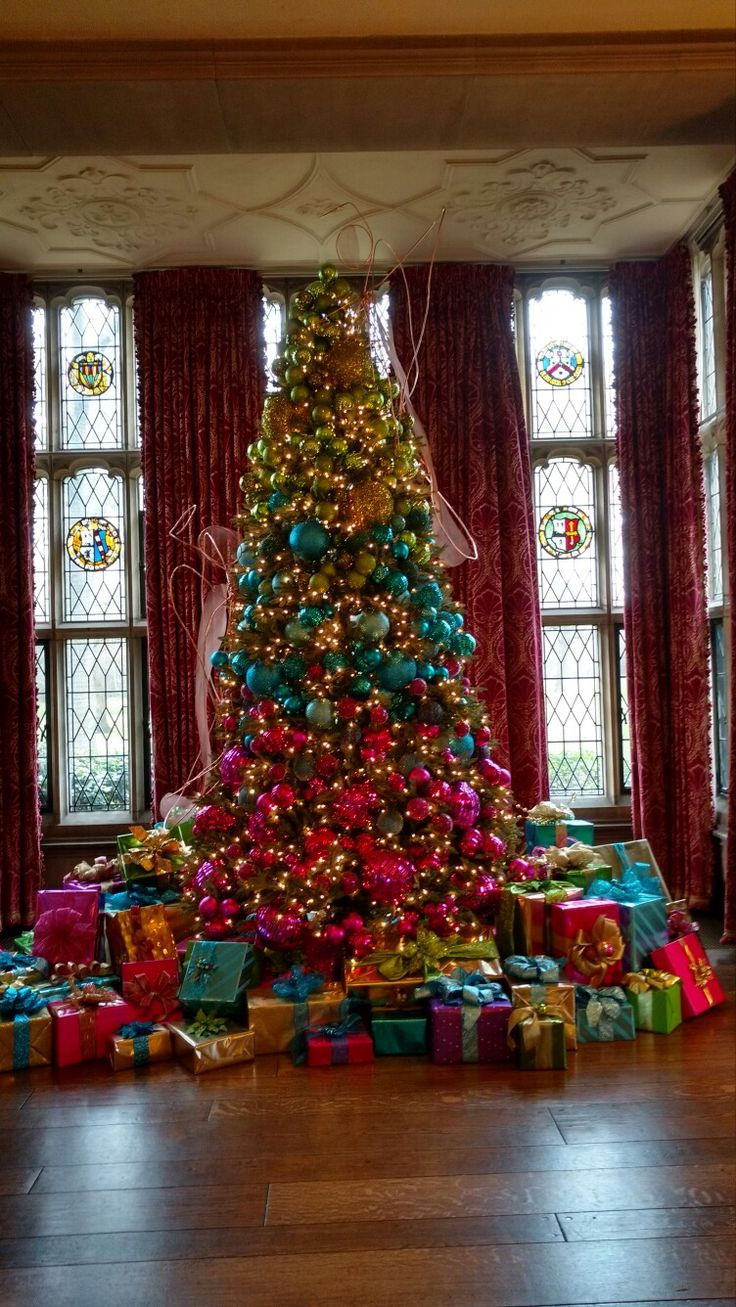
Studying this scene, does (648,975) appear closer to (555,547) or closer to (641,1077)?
(641,1077)

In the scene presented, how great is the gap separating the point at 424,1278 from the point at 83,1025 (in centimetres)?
163

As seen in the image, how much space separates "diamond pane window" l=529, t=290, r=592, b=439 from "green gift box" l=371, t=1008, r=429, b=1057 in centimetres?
405

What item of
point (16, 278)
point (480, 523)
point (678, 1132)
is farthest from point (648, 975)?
point (16, 278)

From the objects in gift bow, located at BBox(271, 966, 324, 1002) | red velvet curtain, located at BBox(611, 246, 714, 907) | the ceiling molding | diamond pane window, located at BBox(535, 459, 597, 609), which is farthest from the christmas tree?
diamond pane window, located at BBox(535, 459, 597, 609)

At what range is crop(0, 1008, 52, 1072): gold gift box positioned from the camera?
3072mm

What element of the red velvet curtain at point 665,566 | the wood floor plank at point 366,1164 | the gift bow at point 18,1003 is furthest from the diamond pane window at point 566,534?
the wood floor plank at point 366,1164

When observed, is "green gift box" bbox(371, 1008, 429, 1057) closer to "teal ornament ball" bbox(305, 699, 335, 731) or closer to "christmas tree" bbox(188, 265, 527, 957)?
"christmas tree" bbox(188, 265, 527, 957)

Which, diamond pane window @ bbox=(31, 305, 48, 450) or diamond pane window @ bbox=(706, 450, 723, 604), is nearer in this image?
diamond pane window @ bbox=(706, 450, 723, 604)

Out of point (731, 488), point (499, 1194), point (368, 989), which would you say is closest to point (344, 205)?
point (731, 488)

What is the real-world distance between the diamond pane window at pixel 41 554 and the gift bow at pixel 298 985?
3.43 meters

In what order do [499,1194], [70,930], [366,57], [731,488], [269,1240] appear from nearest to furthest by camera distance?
[269,1240]
[499,1194]
[366,57]
[70,930]
[731,488]

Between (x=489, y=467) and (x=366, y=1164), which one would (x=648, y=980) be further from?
(x=489, y=467)

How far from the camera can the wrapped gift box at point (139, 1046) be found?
3.06 m

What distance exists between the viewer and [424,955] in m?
3.31
